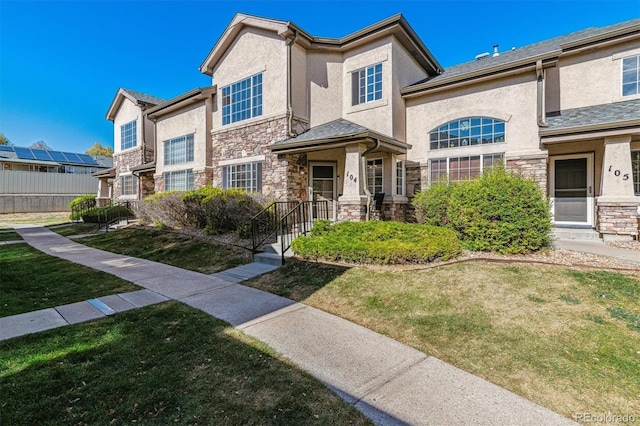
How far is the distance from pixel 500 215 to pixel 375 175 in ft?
18.5

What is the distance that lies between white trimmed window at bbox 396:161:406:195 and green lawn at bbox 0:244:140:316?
9.51 m

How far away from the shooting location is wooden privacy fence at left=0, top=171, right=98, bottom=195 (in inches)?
1131

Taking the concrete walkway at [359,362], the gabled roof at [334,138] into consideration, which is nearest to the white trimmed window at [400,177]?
the gabled roof at [334,138]

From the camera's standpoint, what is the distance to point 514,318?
4.53m

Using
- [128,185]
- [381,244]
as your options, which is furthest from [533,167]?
[128,185]

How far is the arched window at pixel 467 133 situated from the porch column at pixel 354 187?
3794 mm

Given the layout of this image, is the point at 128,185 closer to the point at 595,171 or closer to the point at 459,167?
the point at 459,167

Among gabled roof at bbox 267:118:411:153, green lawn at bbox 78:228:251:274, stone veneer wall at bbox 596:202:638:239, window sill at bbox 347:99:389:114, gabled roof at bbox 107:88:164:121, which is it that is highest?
gabled roof at bbox 107:88:164:121

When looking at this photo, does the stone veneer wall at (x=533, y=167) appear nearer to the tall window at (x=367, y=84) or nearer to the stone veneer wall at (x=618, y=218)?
the stone veneer wall at (x=618, y=218)

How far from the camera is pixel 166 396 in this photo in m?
2.94

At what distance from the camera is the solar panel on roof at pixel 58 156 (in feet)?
120

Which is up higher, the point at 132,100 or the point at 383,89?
the point at 132,100

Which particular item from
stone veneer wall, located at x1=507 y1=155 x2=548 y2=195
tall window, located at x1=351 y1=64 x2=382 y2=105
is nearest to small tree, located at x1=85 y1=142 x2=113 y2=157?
tall window, located at x1=351 y1=64 x2=382 y2=105

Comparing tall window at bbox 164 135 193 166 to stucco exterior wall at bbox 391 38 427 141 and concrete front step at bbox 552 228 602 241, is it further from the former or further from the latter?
concrete front step at bbox 552 228 602 241
